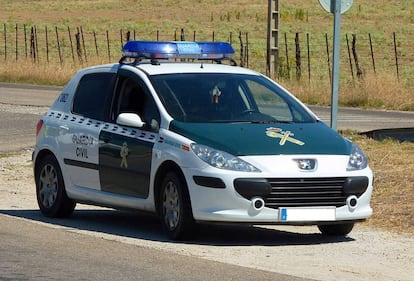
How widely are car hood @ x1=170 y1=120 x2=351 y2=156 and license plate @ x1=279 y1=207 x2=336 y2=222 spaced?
19.0 inches

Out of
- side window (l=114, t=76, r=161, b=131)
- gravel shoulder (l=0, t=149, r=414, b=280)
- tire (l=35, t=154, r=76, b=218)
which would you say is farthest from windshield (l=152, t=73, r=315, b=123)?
tire (l=35, t=154, r=76, b=218)

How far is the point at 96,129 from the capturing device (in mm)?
11609

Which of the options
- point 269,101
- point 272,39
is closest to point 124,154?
point 269,101

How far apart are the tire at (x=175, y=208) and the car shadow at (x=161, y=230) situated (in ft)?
0.33

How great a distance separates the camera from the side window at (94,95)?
464 inches

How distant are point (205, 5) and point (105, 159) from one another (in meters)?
93.6

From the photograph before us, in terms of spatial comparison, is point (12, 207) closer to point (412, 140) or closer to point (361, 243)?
point (361, 243)

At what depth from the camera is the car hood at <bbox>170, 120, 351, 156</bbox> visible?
10242 millimetres

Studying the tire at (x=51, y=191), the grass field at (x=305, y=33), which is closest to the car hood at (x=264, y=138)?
the grass field at (x=305, y=33)

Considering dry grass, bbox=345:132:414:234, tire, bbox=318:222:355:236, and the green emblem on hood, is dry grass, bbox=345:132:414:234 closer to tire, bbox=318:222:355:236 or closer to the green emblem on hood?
tire, bbox=318:222:355:236

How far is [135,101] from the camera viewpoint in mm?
11516

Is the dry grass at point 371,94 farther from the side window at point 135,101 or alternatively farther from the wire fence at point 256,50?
the side window at point 135,101

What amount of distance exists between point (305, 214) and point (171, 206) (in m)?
1.19

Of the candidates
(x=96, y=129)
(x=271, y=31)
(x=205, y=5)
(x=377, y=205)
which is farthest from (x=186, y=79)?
(x=205, y=5)
